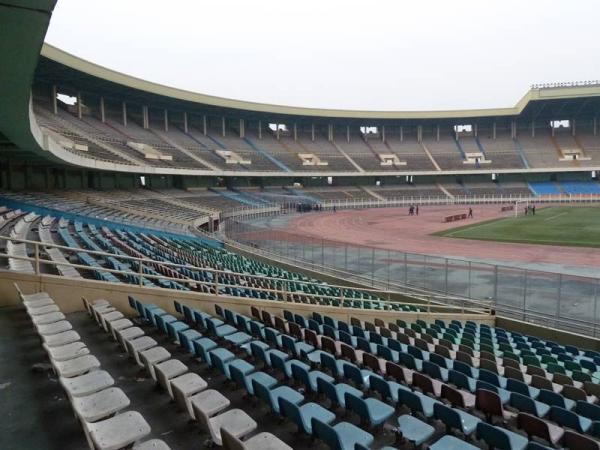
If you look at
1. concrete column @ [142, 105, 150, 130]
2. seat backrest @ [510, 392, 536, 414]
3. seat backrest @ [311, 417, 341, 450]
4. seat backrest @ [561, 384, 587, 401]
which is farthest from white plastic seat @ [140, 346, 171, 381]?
concrete column @ [142, 105, 150, 130]

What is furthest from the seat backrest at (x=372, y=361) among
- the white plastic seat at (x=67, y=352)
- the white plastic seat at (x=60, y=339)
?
the white plastic seat at (x=60, y=339)

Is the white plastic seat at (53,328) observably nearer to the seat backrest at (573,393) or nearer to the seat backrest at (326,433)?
the seat backrest at (326,433)

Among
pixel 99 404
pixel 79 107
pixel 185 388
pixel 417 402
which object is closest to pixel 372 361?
pixel 417 402

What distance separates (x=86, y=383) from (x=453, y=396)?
5.39 m

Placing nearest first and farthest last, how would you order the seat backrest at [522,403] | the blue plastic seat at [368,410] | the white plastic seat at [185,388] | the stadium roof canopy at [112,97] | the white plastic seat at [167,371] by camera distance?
1. the white plastic seat at [185,388]
2. the blue plastic seat at [368,410]
3. the white plastic seat at [167,371]
4. the seat backrest at [522,403]
5. the stadium roof canopy at [112,97]

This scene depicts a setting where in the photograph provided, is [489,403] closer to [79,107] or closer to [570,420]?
[570,420]

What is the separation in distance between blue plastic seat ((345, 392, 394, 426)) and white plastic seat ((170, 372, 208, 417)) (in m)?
2.03

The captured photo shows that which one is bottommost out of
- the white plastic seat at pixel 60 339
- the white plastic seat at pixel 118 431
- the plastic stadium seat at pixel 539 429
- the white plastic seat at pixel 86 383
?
the plastic stadium seat at pixel 539 429

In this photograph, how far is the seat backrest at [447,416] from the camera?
582 centimetres

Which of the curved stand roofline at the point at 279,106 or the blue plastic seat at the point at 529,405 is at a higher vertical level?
the curved stand roofline at the point at 279,106

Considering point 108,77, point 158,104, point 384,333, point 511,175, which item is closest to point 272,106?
point 158,104

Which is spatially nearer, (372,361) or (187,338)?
(187,338)

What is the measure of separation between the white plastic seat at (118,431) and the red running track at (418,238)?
27.0m

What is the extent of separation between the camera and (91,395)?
5156 mm
